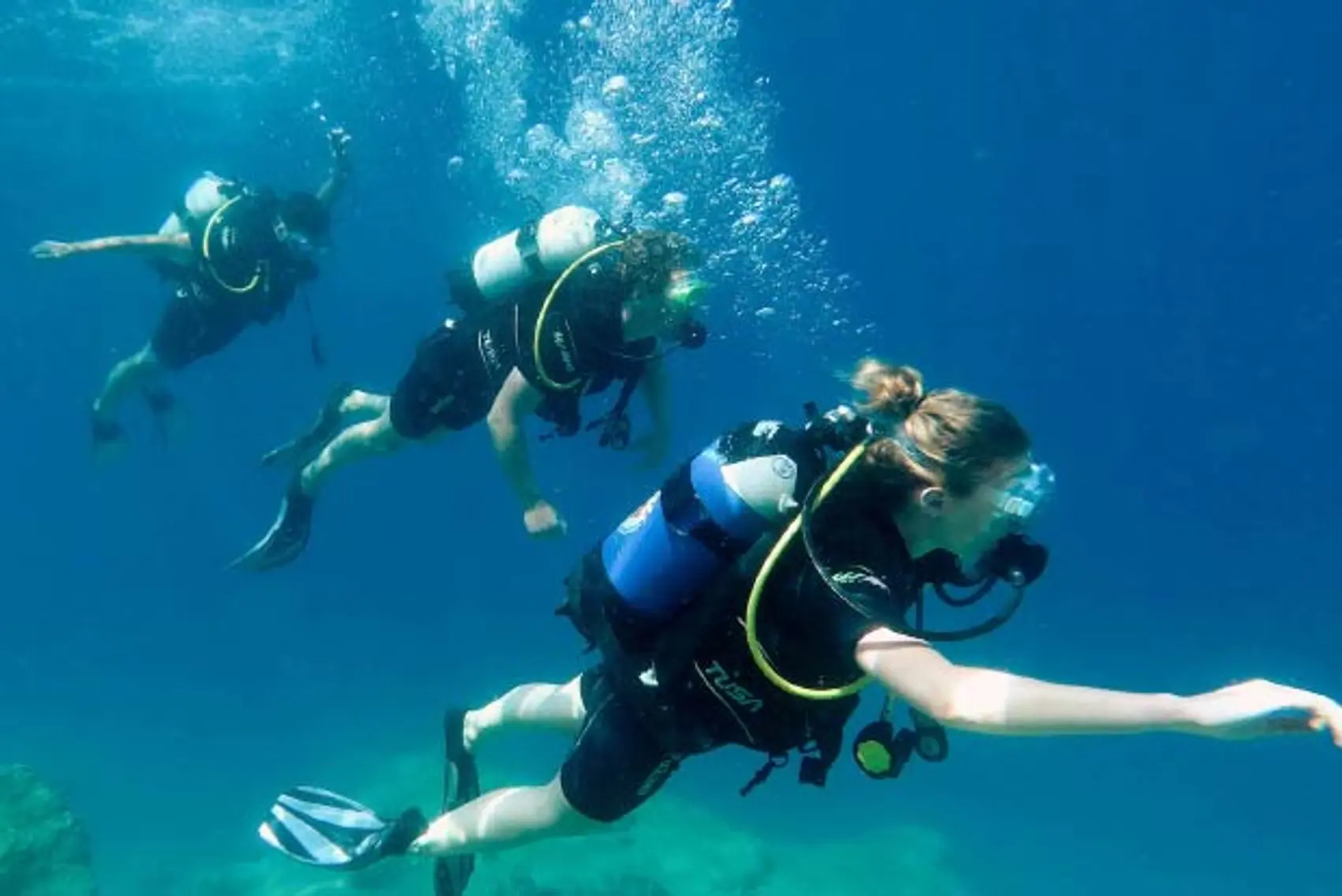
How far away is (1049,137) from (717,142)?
328 inches

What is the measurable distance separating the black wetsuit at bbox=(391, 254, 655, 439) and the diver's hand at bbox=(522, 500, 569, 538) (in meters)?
0.64

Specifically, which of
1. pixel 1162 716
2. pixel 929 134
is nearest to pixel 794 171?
pixel 929 134

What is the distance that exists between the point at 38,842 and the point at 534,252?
40.4ft

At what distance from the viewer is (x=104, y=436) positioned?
1186 cm

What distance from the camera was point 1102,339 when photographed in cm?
3372

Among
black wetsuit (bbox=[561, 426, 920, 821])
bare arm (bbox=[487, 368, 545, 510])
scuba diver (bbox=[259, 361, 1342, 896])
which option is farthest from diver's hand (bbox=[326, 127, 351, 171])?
scuba diver (bbox=[259, 361, 1342, 896])

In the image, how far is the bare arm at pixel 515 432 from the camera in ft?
21.0

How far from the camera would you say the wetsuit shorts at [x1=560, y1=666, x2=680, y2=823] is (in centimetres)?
450

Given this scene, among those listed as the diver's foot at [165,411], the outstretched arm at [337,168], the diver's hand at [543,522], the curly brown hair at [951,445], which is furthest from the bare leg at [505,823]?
the diver's foot at [165,411]

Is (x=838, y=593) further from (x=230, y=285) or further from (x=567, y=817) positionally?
(x=230, y=285)

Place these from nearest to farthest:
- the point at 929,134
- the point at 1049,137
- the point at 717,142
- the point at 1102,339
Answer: the point at 717,142, the point at 1049,137, the point at 929,134, the point at 1102,339

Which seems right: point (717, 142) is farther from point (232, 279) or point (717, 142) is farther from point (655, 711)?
point (655, 711)

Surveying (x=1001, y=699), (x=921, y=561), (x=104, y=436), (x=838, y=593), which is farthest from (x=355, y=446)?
(x=1001, y=699)

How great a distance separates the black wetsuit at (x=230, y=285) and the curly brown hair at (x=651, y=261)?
15.9 feet
